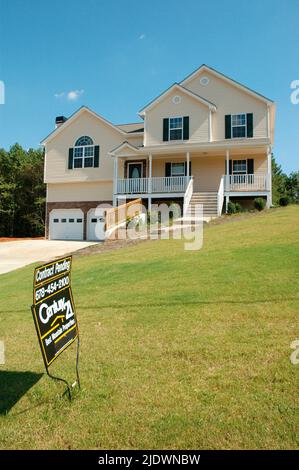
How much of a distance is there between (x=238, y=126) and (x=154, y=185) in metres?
6.81

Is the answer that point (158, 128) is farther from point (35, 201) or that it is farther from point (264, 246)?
point (35, 201)

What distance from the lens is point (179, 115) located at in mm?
23172

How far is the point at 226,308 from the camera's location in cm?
588

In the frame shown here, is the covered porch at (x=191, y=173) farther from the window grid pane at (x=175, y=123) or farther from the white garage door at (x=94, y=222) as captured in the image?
the white garage door at (x=94, y=222)

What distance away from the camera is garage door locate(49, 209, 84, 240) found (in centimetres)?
2539

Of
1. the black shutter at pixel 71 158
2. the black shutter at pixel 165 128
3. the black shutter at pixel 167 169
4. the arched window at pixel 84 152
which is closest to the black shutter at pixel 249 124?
the black shutter at pixel 165 128

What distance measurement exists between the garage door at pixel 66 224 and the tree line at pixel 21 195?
45.5 feet

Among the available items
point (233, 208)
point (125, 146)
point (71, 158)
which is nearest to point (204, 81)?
point (125, 146)

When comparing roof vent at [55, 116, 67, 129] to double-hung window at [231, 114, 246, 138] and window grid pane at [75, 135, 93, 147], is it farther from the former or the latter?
double-hung window at [231, 114, 246, 138]

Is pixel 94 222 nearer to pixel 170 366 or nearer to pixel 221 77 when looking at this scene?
pixel 221 77

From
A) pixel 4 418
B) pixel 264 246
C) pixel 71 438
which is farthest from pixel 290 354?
pixel 264 246

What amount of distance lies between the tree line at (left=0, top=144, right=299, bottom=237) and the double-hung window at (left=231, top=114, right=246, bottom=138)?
1944 centimetres

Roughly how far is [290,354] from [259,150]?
1957 cm

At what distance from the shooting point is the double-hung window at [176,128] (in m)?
23.1
